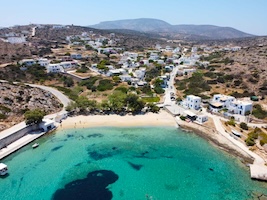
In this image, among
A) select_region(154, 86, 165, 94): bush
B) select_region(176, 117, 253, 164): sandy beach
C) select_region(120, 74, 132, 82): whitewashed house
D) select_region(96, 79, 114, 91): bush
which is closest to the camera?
select_region(176, 117, 253, 164): sandy beach

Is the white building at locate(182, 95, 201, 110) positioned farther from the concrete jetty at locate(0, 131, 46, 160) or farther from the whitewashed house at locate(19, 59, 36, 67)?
the whitewashed house at locate(19, 59, 36, 67)

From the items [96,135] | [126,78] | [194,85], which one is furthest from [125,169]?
[126,78]

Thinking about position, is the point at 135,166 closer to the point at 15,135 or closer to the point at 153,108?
the point at 153,108

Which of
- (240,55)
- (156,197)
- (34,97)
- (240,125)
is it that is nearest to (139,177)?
(156,197)

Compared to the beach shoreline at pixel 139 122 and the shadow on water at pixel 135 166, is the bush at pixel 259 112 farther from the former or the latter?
the shadow on water at pixel 135 166

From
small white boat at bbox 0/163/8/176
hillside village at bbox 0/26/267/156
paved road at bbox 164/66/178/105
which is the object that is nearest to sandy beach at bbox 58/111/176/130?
hillside village at bbox 0/26/267/156

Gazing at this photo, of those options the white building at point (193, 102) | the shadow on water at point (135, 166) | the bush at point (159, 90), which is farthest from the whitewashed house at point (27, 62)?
the shadow on water at point (135, 166)

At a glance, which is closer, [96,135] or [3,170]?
[3,170]
